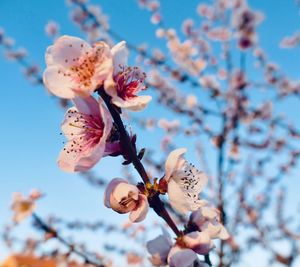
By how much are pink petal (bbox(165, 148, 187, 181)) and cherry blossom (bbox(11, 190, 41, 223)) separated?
3608 millimetres

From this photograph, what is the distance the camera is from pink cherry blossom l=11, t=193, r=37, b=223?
4.61m

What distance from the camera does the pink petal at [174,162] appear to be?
1273mm

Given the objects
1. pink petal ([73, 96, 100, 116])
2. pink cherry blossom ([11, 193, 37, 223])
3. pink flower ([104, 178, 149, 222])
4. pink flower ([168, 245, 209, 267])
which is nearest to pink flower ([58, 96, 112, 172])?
pink petal ([73, 96, 100, 116])

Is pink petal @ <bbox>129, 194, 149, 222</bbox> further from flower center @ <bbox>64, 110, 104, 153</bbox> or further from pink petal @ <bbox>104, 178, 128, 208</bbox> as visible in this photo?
flower center @ <bbox>64, 110, 104, 153</bbox>

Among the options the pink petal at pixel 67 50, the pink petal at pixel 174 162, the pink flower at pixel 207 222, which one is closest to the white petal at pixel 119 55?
the pink petal at pixel 67 50

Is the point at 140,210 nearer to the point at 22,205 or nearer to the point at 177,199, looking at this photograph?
the point at 177,199

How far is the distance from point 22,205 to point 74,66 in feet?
13.8

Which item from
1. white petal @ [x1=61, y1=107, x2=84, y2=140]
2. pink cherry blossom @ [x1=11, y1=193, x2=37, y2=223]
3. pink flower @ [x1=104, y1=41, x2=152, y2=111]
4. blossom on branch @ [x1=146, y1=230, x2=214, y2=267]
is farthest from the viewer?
pink cherry blossom @ [x1=11, y1=193, x2=37, y2=223]

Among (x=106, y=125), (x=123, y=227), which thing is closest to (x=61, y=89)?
(x=106, y=125)

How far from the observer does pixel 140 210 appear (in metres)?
1.18

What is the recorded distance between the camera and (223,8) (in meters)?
7.45

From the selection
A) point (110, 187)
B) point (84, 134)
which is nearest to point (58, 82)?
point (84, 134)

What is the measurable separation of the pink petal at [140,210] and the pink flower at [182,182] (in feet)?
0.28

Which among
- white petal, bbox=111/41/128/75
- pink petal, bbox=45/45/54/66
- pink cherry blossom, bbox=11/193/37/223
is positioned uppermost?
white petal, bbox=111/41/128/75
